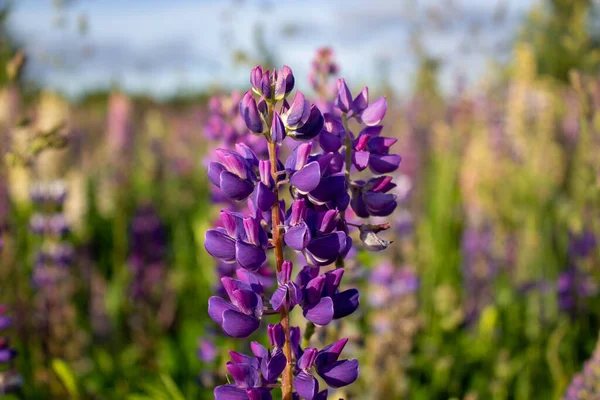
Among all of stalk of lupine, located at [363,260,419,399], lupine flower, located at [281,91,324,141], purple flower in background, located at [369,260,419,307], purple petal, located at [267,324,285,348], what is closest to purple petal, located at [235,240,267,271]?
purple petal, located at [267,324,285,348]

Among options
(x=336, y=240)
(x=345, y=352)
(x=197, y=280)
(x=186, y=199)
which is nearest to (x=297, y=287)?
(x=336, y=240)

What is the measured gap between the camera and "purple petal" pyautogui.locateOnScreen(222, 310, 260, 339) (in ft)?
3.23

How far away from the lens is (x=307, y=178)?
0.98m

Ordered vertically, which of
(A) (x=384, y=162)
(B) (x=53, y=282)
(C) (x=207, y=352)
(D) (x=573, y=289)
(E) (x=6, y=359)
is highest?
(A) (x=384, y=162)

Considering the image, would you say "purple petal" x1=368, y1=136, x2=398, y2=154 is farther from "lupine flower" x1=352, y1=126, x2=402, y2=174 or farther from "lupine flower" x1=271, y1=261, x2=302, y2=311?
"lupine flower" x1=271, y1=261, x2=302, y2=311

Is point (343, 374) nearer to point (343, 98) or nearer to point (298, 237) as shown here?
point (298, 237)

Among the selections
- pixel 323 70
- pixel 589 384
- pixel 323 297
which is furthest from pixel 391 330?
pixel 323 297

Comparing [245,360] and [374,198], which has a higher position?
[374,198]

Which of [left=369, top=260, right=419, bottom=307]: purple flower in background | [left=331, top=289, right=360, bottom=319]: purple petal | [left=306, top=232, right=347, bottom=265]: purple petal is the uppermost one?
[left=306, top=232, right=347, bottom=265]: purple petal

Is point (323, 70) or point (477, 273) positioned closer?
point (323, 70)

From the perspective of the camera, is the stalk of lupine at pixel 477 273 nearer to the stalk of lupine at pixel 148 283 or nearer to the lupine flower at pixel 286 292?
the stalk of lupine at pixel 148 283

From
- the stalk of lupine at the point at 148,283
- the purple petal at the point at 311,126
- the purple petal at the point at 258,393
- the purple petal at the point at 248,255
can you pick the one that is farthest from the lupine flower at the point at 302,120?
the stalk of lupine at the point at 148,283

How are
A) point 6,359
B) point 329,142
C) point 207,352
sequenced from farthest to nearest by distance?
1. point 207,352
2. point 6,359
3. point 329,142

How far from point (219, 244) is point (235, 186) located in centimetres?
10
